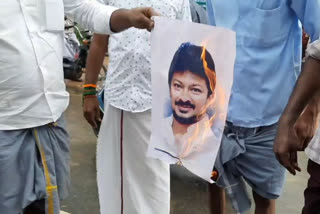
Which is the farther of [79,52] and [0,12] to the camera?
[79,52]

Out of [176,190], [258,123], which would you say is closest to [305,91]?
[258,123]

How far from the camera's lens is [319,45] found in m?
1.56

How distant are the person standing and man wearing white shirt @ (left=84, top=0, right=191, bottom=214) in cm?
33

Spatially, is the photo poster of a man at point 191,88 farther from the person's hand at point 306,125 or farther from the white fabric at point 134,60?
the white fabric at point 134,60

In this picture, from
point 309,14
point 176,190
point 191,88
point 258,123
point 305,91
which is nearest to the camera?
point 191,88

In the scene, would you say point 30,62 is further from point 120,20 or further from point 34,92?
point 120,20

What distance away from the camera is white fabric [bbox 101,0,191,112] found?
2.24 m

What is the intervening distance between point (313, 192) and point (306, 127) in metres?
0.23

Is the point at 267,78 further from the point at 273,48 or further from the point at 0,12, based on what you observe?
the point at 0,12

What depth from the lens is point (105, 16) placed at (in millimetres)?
1952

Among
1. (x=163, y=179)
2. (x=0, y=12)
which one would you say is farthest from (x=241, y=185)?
(x=0, y=12)

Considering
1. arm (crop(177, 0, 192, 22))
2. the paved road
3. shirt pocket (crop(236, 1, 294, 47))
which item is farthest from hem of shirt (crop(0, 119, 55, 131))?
the paved road

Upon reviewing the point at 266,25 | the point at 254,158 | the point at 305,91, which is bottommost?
the point at 254,158

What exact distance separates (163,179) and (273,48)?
888 mm
